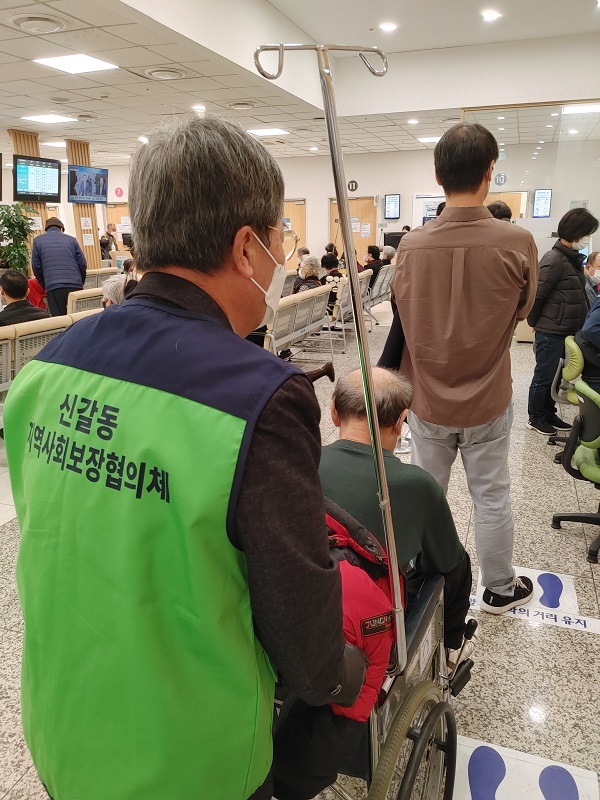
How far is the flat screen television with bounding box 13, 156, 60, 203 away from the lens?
28.0 feet

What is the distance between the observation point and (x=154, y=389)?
0.68 meters

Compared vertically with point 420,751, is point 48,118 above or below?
above

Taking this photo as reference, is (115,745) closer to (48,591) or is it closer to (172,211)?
(48,591)

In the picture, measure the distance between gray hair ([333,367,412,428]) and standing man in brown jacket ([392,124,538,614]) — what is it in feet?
1.43

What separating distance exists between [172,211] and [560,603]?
224 cm

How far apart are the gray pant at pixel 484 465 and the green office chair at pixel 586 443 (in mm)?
607

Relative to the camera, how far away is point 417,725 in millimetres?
1288

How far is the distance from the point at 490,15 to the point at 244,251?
6971 millimetres

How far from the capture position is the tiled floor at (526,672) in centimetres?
174

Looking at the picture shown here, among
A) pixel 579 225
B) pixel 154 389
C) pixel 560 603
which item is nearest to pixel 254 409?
pixel 154 389

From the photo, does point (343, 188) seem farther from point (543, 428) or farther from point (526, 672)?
point (543, 428)

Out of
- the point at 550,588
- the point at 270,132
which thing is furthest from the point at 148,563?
the point at 270,132

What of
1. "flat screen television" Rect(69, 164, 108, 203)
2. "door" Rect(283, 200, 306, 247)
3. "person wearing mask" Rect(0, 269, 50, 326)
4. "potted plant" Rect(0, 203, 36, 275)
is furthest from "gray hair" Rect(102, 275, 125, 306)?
"door" Rect(283, 200, 306, 247)

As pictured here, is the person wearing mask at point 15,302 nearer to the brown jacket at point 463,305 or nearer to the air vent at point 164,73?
the air vent at point 164,73
